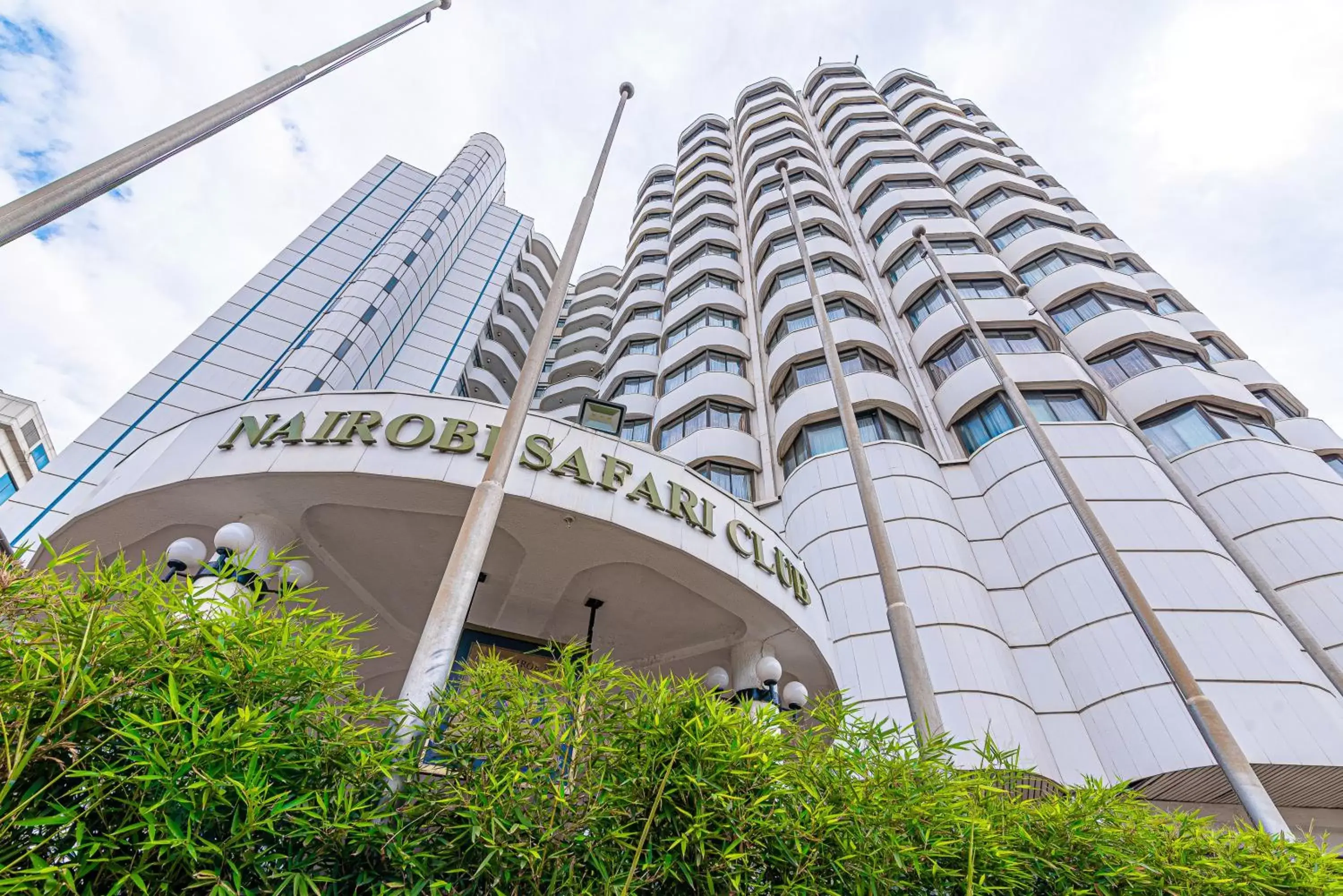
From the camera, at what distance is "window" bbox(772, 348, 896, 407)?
22875 mm

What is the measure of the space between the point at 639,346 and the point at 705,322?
182 inches

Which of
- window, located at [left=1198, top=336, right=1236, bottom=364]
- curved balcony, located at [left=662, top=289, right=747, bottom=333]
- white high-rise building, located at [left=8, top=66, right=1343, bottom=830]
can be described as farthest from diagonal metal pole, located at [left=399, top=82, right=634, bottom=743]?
window, located at [left=1198, top=336, right=1236, bottom=364]

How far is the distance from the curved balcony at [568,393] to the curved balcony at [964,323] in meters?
16.2

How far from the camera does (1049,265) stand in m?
26.3

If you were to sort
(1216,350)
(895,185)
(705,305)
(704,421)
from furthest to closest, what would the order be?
1. (895,185)
2. (705,305)
3. (1216,350)
4. (704,421)

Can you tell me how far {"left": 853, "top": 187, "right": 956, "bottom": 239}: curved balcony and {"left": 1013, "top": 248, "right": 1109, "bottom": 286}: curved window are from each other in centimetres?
525

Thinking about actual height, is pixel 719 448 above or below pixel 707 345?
below

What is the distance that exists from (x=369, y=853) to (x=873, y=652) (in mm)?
14680

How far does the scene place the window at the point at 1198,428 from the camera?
18800 millimetres

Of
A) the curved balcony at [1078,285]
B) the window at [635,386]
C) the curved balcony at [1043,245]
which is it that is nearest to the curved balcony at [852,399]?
the curved balcony at [1078,285]

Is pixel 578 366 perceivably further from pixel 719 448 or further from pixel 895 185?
pixel 895 185

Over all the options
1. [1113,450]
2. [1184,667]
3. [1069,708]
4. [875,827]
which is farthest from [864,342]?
[875,827]

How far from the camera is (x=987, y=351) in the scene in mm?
12047

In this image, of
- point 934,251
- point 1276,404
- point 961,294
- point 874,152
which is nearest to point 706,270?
point 934,251
